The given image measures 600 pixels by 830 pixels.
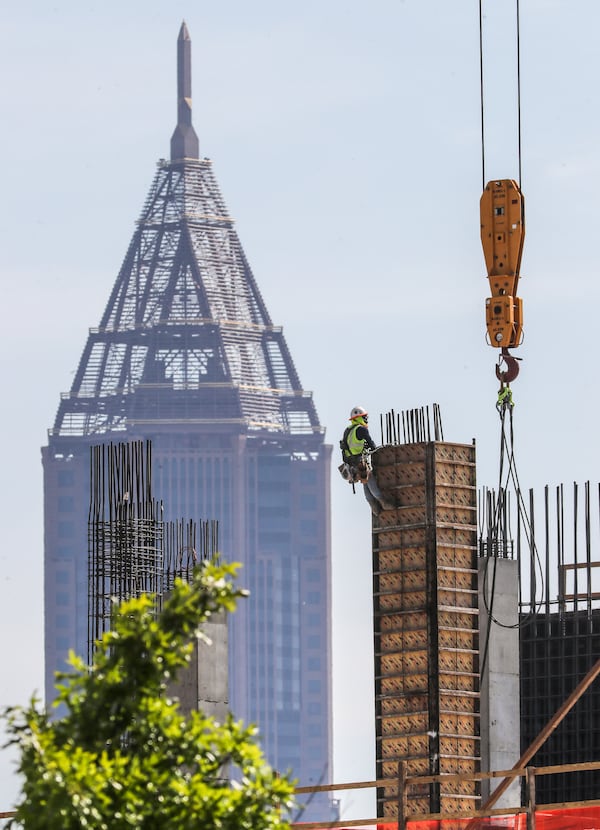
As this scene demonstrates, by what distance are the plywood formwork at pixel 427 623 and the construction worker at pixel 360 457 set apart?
21cm

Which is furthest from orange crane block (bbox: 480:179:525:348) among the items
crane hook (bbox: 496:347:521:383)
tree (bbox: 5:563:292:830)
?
tree (bbox: 5:563:292:830)

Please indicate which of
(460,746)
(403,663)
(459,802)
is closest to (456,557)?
(403,663)

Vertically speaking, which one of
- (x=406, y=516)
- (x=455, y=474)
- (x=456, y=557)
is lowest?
(x=456, y=557)

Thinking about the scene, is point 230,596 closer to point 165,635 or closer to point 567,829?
point 165,635

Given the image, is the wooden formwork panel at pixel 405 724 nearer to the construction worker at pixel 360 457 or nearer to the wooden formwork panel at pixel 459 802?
the wooden formwork panel at pixel 459 802

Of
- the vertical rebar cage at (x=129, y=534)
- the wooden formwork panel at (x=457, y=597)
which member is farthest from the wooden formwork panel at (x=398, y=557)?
the vertical rebar cage at (x=129, y=534)

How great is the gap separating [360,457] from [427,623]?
2.76 metres

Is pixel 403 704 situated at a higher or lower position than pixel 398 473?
lower

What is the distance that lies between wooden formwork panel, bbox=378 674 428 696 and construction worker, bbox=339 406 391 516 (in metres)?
2.49

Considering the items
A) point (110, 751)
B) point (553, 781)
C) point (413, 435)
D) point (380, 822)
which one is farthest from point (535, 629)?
point (110, 751)

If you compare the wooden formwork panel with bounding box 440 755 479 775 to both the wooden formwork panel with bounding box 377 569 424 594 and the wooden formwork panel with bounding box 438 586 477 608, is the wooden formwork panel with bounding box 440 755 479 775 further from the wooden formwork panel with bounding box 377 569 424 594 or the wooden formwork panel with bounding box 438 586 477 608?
the wooden formwork panel with bounding box 377 569 424 594

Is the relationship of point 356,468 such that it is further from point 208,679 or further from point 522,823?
point 522,823

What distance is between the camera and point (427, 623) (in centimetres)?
3609

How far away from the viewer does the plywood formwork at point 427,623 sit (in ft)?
118
